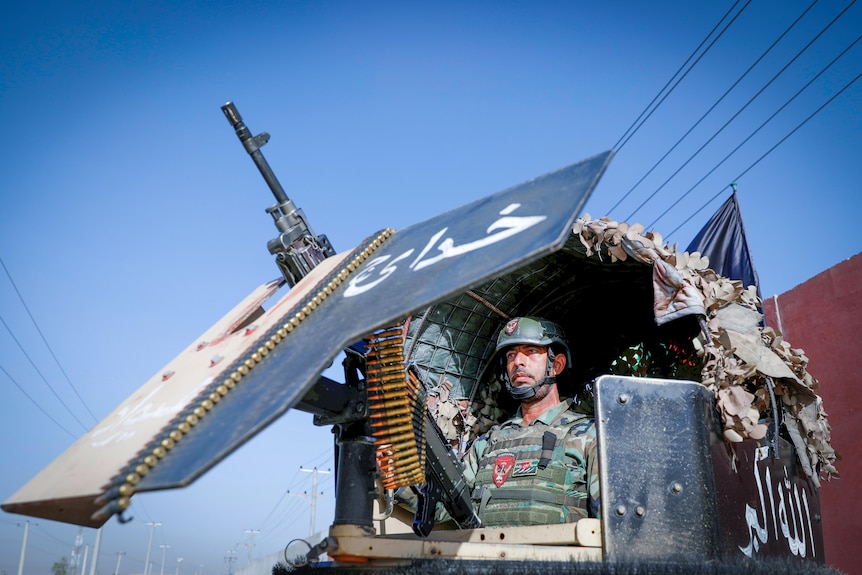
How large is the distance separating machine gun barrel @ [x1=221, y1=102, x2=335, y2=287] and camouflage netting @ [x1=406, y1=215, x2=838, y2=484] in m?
1.80

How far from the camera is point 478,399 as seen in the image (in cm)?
590

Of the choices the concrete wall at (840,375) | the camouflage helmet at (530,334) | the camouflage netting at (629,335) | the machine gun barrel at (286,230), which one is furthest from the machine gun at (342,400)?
the concrete wall at (840,375)

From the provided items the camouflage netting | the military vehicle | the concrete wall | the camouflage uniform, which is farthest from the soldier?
the concrete wall

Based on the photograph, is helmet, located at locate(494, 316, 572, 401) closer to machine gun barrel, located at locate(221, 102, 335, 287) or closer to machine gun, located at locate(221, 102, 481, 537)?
machine gun, located at locate(221, 102, 481, 537)

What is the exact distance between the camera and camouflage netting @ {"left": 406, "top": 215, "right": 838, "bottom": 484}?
153 inches

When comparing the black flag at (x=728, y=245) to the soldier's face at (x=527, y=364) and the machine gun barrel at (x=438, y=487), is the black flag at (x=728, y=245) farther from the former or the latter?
the machine gun barrel at (x=438, y=487)

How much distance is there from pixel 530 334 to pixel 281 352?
3.63 m

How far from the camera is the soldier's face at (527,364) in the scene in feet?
17.0

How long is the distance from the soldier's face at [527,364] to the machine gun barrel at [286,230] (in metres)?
2.14

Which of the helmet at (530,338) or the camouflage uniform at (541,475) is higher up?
the helmet at (530,338)

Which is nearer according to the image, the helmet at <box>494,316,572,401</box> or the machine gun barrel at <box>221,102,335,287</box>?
the machine gun barrel at <box>221,102,335,287</box>

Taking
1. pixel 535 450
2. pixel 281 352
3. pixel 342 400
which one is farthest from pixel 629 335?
pixel 281 352

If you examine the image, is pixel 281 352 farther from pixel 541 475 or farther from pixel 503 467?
pixel 503 467

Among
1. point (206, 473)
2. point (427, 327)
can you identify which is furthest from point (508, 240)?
point (427, 327)
